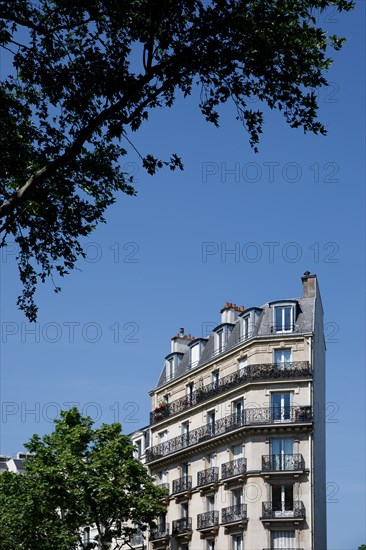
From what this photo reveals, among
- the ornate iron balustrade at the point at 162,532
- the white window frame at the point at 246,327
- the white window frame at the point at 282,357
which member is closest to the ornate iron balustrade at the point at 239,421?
the white window frame at the point at 282,357

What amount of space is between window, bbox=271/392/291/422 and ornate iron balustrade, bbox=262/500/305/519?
14.7 ft

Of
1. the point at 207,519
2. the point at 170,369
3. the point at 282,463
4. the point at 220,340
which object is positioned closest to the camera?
the point at 282,463

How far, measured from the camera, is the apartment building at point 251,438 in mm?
50375

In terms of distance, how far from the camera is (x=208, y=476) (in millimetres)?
55500

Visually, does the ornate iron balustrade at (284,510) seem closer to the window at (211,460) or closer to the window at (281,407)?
the window at (281,407)

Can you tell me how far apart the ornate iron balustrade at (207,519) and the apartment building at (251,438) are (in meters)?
0.06

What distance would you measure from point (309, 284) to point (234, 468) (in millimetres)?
11708

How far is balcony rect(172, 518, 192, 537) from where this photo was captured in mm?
56531

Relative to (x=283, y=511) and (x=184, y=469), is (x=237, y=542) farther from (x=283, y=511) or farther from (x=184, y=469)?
(x=184, y=469)

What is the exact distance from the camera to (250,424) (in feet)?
171

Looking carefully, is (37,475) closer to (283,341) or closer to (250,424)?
(250,424)

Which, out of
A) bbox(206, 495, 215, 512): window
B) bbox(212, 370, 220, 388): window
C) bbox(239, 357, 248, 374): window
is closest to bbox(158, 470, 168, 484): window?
bbox(206, 495, 215, 512): window

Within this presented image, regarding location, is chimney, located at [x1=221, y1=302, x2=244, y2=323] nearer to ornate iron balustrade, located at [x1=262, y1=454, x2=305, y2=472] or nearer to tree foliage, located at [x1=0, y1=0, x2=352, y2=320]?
ornate iron balustrade, located at [x1=262, y1=454, x2=305, y2=472]

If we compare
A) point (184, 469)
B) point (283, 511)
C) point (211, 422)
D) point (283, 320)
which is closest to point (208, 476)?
point (211, 422)
